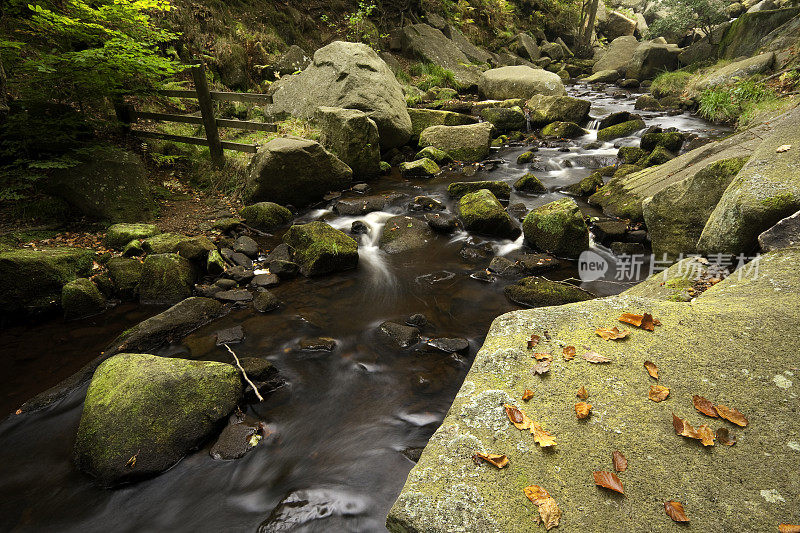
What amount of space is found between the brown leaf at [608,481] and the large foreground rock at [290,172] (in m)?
7.76

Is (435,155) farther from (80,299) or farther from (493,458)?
(493,458)

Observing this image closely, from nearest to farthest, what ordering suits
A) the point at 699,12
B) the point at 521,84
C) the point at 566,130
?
the point at 566,130 < the point at 521,84 < the point at 699,12

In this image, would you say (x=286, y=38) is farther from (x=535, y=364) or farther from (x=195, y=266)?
(x=535, y=364)

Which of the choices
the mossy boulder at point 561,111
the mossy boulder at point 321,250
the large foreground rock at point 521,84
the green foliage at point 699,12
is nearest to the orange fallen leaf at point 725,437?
the mossy boulder at point 321,250

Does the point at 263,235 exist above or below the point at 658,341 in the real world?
below

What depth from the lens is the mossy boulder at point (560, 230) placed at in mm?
6289

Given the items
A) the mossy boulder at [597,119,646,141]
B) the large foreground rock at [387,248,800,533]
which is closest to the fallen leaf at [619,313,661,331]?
the large foreground rock at [387,248,800,533]

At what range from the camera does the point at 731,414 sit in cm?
204

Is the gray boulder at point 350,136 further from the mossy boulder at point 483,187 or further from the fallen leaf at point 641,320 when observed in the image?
the fallen leaf at point 641,320

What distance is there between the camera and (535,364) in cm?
255

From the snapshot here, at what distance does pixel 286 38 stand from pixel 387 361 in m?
16.3

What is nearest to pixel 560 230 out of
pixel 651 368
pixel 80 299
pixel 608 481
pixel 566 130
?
pixel 651 368

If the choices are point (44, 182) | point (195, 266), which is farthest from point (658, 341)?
point (44, 182)

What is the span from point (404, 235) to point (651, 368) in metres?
5.48
